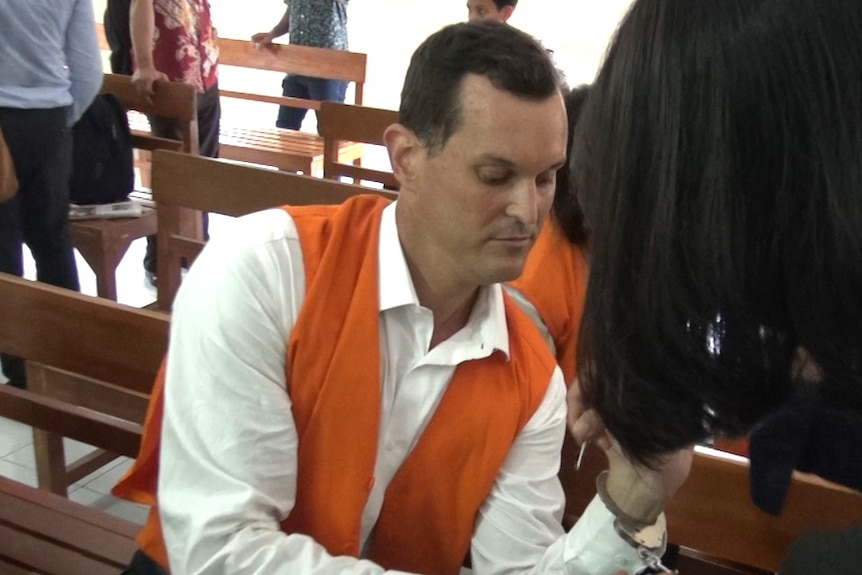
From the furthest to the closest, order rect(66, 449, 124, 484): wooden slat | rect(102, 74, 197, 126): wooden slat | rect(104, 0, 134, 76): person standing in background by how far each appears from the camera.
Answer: rect(104, 0, 134, 76): person standing in background < rect(102, 74, 197, 126): wooden slat < rect(66, 449, 124, 484): wooden slat

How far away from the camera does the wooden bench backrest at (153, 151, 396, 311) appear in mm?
2240

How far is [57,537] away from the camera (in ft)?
4.83

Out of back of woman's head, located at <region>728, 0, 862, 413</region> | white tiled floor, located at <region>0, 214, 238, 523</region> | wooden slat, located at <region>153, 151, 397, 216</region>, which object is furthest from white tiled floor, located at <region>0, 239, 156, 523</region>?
back of woman's head, located at <region>728, 0, 862, 413</region>

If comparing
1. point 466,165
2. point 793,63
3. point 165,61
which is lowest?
point 165,61

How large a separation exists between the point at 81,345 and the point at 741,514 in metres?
1.10

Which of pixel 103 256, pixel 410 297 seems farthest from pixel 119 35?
pixel 410 297

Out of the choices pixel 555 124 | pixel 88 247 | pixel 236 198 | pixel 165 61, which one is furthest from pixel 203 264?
pixel 165 61

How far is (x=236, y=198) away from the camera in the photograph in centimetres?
235

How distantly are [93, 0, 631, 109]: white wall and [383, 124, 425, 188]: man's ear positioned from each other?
12.1 feet

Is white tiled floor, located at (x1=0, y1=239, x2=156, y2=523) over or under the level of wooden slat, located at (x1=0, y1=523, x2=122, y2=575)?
under

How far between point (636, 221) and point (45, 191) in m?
2.26

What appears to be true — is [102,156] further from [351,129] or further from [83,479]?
[83,479]

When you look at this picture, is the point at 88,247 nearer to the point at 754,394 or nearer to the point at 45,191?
the point at 45,191

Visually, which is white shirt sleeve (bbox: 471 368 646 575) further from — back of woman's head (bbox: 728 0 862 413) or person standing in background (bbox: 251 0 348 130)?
person standing in background (bbox: 251 0 348 130)
